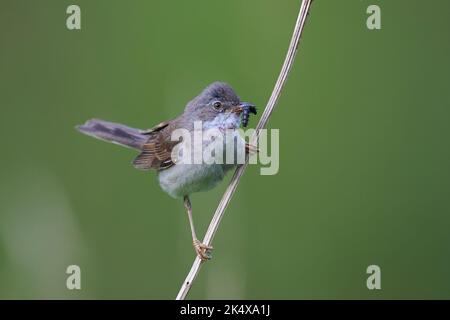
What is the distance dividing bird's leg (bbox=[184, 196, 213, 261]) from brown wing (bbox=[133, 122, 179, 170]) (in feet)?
0.96

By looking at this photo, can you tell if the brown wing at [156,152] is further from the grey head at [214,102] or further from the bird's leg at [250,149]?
the bird's leg at [250,149]

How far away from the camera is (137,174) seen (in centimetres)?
539

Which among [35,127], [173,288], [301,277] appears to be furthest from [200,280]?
[35,127]

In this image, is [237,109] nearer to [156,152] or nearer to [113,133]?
[156,152]

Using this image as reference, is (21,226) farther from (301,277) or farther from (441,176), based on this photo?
(441,176)

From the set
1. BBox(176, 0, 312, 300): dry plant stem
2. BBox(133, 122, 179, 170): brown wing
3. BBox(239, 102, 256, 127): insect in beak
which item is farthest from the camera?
BBox(133, 122, 179, 170): brown wing

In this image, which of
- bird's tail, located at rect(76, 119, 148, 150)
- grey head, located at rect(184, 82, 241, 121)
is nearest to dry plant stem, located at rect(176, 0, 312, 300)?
grey head, located at rect(184, 82, 241, 121)

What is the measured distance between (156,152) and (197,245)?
702 millimetres

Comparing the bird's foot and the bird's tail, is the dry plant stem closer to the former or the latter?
the bird's foot

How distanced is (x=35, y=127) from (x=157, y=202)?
4.66 ft

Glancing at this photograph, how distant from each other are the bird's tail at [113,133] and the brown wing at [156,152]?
6 centimetres

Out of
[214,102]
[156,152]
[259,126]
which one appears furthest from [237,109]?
[156,152]

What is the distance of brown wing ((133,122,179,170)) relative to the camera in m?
4.24

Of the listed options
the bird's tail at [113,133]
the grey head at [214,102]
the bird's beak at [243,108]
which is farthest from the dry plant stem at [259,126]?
the bird's tail at [113,133]
